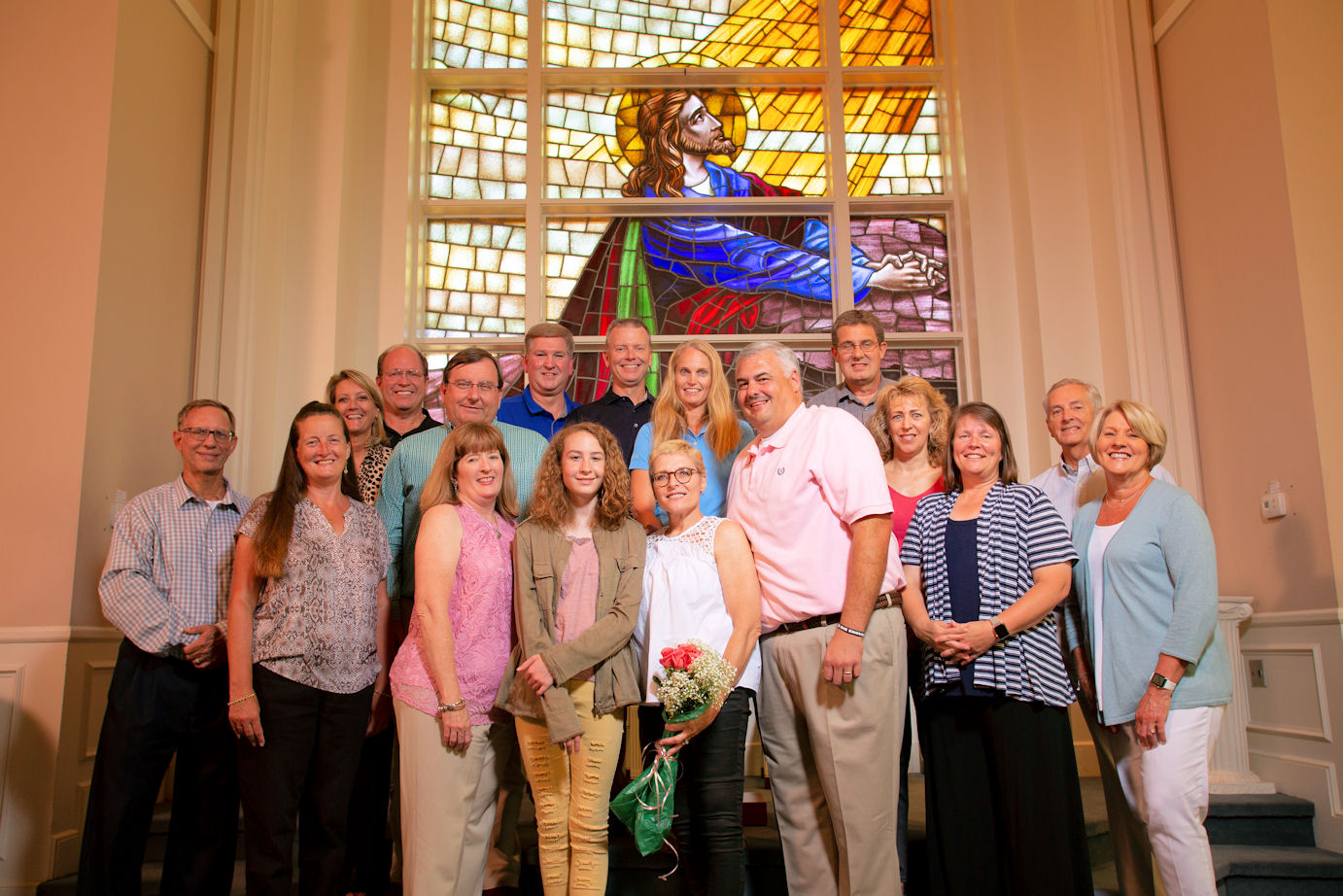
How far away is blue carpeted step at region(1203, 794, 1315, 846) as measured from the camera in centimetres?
355

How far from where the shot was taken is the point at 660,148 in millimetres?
5859

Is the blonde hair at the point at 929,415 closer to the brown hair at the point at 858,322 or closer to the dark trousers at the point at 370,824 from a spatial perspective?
the brown hair at the point at 858,322

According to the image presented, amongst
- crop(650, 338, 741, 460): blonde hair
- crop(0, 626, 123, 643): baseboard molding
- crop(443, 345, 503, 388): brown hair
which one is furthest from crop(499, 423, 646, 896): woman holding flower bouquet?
crop(0, 626, 123, 643): baseboard molding

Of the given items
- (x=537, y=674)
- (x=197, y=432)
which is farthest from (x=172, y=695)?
(x=537, y=674)

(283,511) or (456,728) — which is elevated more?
(283,511)

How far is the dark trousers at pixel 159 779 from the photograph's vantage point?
112 inches

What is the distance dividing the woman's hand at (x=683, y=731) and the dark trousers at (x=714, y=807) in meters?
0.07

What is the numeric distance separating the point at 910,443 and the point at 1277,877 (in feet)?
6.38

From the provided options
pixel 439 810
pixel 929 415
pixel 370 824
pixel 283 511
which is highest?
pixel 929 415

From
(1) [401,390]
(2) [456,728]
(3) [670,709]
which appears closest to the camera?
(3) [670,709]

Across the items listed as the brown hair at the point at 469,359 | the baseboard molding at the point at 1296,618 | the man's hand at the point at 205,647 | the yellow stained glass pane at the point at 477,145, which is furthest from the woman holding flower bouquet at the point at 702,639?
the yellow stained glass pane at the point at 477,145

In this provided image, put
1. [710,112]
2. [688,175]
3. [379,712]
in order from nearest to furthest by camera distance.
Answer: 1. [379,712]
2. [688,175]
3. [710,112]

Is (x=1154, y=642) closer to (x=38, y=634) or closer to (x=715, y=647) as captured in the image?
(x=715, y=647)

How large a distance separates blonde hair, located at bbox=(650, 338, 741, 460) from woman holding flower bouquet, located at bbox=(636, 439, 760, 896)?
0.31m
